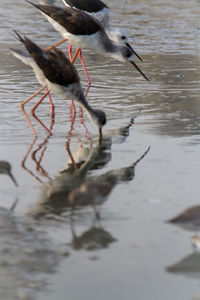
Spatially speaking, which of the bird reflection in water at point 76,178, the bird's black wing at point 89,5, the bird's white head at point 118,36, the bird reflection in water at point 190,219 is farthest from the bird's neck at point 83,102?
the bird's black wing at point 89,5

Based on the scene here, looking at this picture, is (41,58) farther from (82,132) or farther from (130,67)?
(130,67)

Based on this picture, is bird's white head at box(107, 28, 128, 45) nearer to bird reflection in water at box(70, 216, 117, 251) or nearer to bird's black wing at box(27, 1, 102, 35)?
bird's black wing at box(27, 1, 102, 35)

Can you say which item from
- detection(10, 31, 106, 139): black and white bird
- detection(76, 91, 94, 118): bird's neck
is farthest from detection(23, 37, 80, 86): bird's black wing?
detection(76, 91, 94, 118): bird's neck

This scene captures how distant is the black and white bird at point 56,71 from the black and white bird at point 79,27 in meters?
1.82

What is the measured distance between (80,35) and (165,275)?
19.6ft

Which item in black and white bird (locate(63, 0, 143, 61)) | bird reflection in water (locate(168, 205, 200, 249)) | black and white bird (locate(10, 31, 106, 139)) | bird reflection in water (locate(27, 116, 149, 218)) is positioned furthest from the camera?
black and white bird (locate(63, 0, 143, 61))

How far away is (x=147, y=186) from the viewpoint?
5543 mm

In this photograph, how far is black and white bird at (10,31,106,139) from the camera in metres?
7.26

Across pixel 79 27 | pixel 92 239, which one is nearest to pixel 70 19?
pixel 79 27

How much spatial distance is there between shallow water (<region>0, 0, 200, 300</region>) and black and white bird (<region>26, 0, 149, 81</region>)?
0.61 m

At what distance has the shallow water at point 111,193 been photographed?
3.93 meters

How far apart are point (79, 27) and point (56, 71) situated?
2.13m

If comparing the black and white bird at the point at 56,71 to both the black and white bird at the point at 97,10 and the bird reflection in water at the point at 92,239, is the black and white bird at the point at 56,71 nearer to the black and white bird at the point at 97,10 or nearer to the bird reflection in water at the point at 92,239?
the bird reflection in water at the point at 92,239

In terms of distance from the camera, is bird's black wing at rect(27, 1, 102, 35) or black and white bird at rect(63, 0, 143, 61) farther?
black and white bird at rect(63, 0, 143, 61)
